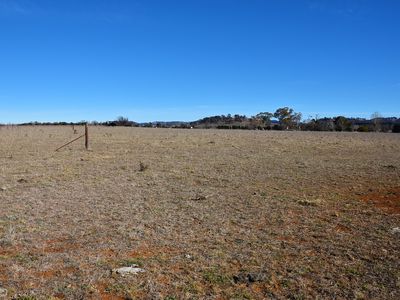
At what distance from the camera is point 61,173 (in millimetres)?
13977

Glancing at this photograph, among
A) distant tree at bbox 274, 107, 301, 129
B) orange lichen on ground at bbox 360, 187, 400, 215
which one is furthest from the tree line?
orange lichen on ground at bbox 360, 187, 400, 215

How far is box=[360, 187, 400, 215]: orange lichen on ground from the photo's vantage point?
8977 millimetres

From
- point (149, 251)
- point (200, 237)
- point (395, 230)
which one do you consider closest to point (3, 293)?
point (149, 251)

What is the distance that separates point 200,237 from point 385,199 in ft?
18.9

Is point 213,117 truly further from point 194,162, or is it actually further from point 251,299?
point 251,299

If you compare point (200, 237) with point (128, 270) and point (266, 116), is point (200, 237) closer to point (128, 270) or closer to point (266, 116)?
point (128, 270)

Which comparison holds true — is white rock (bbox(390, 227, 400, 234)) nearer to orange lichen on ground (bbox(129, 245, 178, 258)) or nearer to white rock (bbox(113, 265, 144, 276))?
orange lichen on ground (bbox(129, 245, 178, 258))

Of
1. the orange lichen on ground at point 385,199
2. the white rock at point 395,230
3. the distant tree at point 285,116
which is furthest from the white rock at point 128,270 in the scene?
the distant tree at point 285,116

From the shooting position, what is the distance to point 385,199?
9.99 metres

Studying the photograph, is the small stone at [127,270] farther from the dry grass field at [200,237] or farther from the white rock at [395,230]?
the white rock at [395,230]

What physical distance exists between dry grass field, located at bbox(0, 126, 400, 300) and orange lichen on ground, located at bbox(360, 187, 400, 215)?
0.02 m

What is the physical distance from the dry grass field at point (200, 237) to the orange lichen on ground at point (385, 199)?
25 millimetres

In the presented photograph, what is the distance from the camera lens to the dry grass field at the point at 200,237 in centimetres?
480

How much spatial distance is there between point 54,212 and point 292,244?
4995mm
